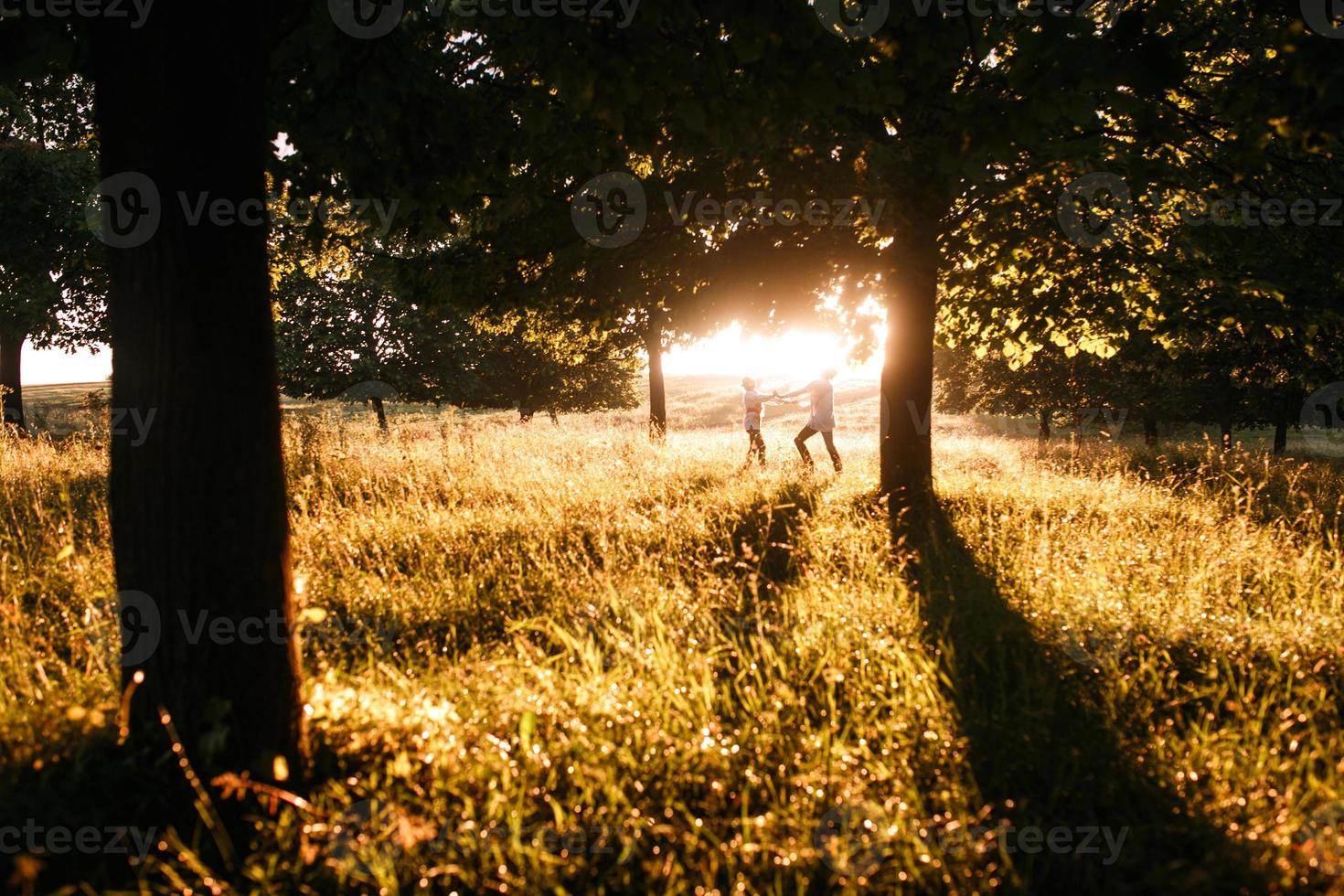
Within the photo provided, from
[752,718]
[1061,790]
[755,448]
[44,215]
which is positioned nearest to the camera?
[1061,790]

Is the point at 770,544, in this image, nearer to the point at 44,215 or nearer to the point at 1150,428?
the point at 44,215

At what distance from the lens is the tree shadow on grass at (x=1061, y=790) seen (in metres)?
2.27

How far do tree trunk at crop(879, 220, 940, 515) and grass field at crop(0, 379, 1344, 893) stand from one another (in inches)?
90.0

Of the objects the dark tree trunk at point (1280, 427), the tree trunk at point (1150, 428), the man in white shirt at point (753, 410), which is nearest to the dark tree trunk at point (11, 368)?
the man in white shirt at point (753, 410)

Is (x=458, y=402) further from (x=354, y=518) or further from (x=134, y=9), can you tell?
(x=134, y=9)

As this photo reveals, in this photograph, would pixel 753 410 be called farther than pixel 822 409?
Yes

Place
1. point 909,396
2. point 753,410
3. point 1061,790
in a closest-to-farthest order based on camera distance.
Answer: point 1061,790
point 909,396
point 753,410

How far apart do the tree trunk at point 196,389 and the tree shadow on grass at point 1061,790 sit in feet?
9.36

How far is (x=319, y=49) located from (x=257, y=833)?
143 inches

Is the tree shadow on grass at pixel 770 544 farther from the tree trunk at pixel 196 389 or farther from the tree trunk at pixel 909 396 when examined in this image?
the tree trunk at pixel 196 389

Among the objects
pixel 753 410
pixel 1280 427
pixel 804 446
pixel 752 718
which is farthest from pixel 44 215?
pixel 1280 427

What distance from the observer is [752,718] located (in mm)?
3158

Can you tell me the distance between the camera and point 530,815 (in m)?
2.54

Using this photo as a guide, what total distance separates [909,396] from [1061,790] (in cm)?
622
